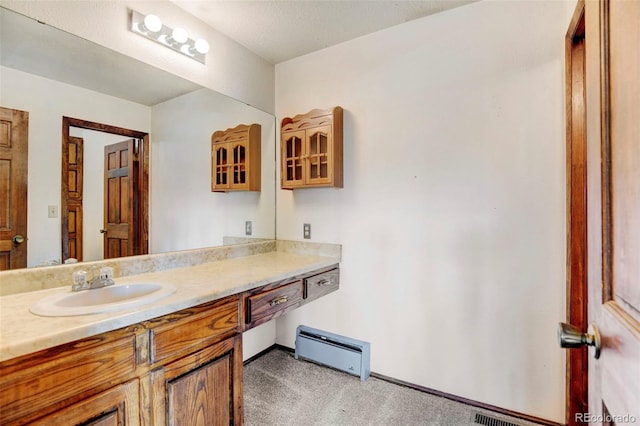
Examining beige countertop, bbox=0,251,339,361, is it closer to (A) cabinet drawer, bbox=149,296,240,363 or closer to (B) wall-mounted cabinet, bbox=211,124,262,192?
(A) cabinet drawer, bbox=149,296,240,363

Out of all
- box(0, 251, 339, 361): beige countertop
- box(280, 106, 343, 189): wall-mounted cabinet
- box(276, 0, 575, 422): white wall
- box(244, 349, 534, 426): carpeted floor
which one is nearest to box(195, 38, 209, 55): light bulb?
box(280, 106, 343, 189): wall-mounted cabinet

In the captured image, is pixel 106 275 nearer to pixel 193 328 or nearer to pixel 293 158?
pixel 193 328

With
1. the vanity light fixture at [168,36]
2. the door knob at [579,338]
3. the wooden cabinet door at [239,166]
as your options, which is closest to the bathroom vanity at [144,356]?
the wooden cabinet door at [239,166]

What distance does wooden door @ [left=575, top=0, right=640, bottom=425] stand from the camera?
507 mm

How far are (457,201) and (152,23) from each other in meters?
1.95

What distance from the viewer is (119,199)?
1665mm

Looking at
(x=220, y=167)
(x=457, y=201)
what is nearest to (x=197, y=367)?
(x=220, y=167)

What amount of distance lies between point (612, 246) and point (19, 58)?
208cm

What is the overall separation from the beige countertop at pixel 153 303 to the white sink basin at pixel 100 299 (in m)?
0.03

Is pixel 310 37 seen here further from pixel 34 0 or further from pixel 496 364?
pixel 496 364

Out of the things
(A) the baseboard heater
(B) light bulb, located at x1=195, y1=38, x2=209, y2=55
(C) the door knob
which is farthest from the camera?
(A) the baseboard heater

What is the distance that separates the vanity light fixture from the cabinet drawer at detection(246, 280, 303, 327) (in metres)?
1.51

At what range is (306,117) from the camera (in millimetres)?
2232

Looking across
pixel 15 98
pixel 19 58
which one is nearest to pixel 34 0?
pixel 19 58
